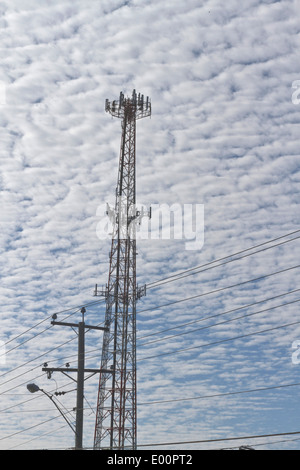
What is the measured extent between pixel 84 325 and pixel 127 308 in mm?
19498

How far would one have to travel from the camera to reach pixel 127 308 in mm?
50375
